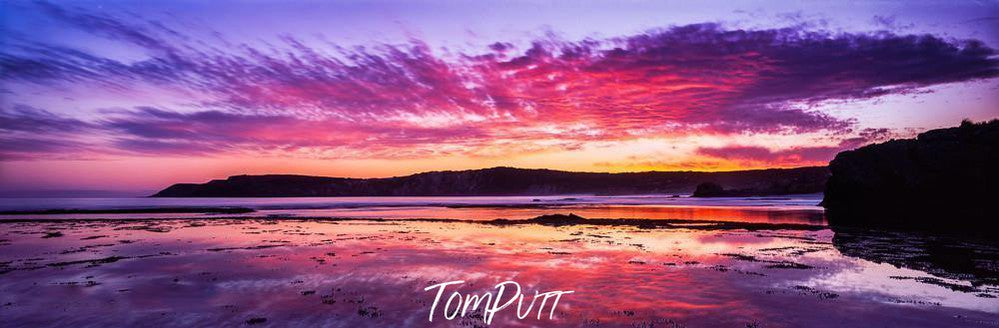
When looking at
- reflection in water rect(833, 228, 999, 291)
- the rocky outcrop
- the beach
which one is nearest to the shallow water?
the rocky outcrop

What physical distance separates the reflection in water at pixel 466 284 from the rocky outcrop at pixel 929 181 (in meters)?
24.9

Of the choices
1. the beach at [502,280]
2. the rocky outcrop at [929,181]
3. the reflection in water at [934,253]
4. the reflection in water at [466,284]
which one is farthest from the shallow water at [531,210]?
the reflection in water at [466,284]

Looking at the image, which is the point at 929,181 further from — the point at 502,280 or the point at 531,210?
the point at 502,280

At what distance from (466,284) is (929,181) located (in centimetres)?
6212

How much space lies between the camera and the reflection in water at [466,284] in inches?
535

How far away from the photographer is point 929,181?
56281mm

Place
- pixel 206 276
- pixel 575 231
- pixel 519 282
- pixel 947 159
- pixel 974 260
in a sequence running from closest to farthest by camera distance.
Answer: pixel 519 282, pixel 206 276, pixel 974 260, pixel 575 231, pixel 947 159

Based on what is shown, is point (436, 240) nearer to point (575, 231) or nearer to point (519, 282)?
point (575, 231)

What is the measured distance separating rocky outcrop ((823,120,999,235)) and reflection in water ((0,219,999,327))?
24.9m

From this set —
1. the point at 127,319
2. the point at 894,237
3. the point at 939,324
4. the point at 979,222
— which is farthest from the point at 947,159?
the point at 127,319

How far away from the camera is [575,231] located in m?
41.3

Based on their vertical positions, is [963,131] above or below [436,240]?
above

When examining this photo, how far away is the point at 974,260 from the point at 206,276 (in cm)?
3329

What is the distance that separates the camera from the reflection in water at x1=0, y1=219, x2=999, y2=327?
13.6 m
